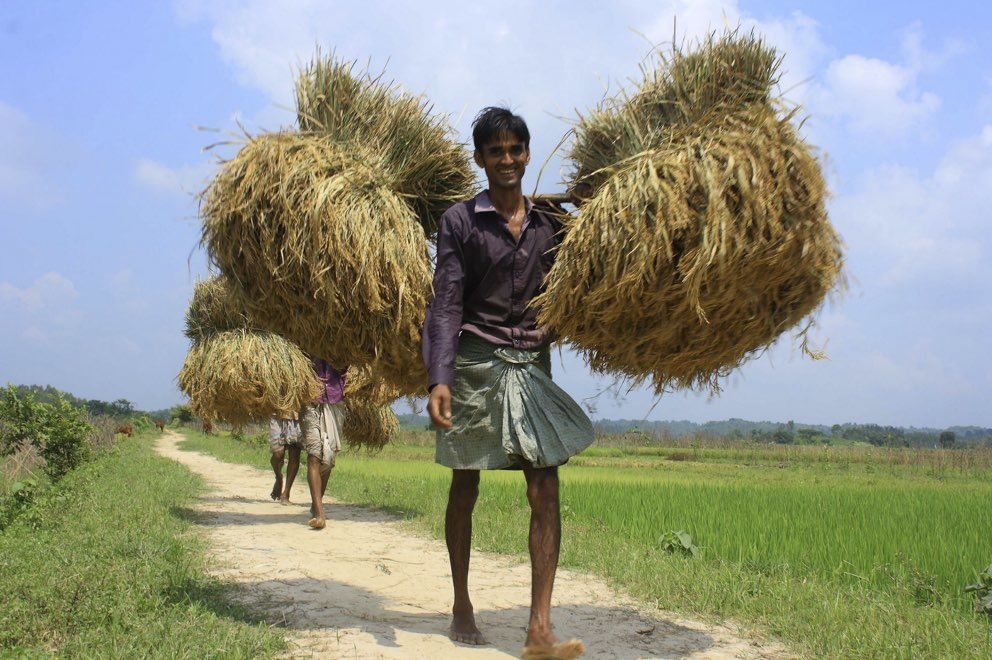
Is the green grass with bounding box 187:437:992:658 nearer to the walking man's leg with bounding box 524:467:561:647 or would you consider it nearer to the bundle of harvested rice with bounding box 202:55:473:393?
the walking man's leg with bounding box 524:467:561:647

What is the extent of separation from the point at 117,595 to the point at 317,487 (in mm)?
3098

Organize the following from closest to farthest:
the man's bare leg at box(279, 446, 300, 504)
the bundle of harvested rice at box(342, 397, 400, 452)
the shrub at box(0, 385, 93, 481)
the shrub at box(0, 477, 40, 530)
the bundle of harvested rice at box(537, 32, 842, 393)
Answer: the bundle of harvested rice at box(537, 32, 842, 393), the shrub at box(0, 477, 40, 530), the man's bare leg at box(279, 446, 300, 504), the shrub at box(0, 385, 93, 481), the bundle of harvested rice at box(342, 397, 400, 452)

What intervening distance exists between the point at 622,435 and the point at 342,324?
31098mm

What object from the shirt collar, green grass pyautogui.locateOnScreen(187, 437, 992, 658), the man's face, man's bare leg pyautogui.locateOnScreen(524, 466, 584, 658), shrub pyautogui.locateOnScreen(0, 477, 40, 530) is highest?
the man's face

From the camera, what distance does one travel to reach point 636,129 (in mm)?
2758

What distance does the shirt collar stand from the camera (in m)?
2.91

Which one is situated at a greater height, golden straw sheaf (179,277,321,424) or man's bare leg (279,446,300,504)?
golden straw sheaf (179,277,321,424)

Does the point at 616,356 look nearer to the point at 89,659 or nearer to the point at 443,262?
the point at 443,262

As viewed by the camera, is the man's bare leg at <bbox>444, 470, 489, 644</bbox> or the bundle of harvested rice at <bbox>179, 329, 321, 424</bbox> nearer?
the man's bare leg at <bbox>444, 470, 489, 644</bbox>

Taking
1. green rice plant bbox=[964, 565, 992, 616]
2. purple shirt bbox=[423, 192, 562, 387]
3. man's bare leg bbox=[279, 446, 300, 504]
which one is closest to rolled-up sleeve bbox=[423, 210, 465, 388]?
purple shirt bbox=[423, 192, 562, 387]

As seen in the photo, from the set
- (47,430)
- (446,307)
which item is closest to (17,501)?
(47,430)

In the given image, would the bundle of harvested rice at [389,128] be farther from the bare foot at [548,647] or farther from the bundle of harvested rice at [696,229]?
the bare foot at [548,647]

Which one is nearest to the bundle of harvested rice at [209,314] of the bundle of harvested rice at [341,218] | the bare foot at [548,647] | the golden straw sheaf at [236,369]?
the golden straw sheaf at [236,369]

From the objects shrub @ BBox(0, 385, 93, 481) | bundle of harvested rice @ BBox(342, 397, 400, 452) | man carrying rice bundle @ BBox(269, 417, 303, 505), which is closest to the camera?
man carrying rice bundle @ BBox(269, 417, 303, 505)
